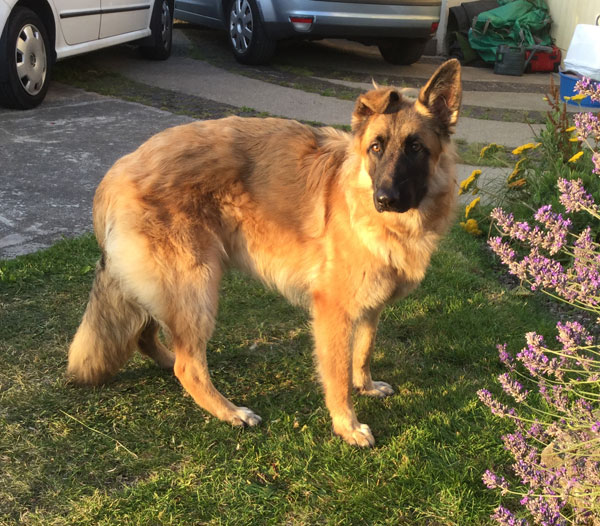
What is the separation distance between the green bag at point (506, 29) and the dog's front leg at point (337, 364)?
8956mm

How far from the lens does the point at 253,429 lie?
3.42 meters

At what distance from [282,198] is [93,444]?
1564mm

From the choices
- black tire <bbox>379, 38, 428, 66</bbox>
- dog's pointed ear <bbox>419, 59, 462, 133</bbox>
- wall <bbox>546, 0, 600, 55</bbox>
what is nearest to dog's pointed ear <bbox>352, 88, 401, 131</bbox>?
dog's pointed ear <bbox>419, 59, 462, 133</bbox>

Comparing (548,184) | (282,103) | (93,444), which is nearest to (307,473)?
(93,444)

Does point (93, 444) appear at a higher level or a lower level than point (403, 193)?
lower

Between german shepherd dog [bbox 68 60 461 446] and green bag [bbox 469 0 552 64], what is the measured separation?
856 cm

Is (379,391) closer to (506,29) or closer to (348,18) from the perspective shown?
(348,18)

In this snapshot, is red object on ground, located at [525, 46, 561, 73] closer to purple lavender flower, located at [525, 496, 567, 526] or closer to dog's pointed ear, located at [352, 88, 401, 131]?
dog's pointed ear, located at [352, 88, 401, 131]

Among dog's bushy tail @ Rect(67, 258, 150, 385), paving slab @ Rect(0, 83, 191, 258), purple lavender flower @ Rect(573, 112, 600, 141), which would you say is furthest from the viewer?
paving slab @ Rect(0, 83, 191, 258)

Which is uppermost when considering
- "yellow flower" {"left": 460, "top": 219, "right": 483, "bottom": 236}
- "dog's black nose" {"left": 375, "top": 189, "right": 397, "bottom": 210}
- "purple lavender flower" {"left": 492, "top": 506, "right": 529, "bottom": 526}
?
"dog's black nose" {"left": 375, "top": 189, "right": 397, "bottom": 210}

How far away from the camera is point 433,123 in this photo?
3201 millimetres

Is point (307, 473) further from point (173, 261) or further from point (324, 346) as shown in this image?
point (173, 261)

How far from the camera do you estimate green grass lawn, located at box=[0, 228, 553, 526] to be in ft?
9.51

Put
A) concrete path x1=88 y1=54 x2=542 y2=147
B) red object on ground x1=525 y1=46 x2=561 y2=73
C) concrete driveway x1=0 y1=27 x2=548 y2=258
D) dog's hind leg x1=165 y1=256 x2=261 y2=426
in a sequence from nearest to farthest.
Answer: dog's hind leg x1=165 y1=256 x2=261 y2=426 → concrete driveway x1=0 y1=27 x2=548 y2=258 → concrete path x1=88 y1=54 x2=542 y2=147 → red object on ground x1=525 y1=46 x2=561 y2=73
